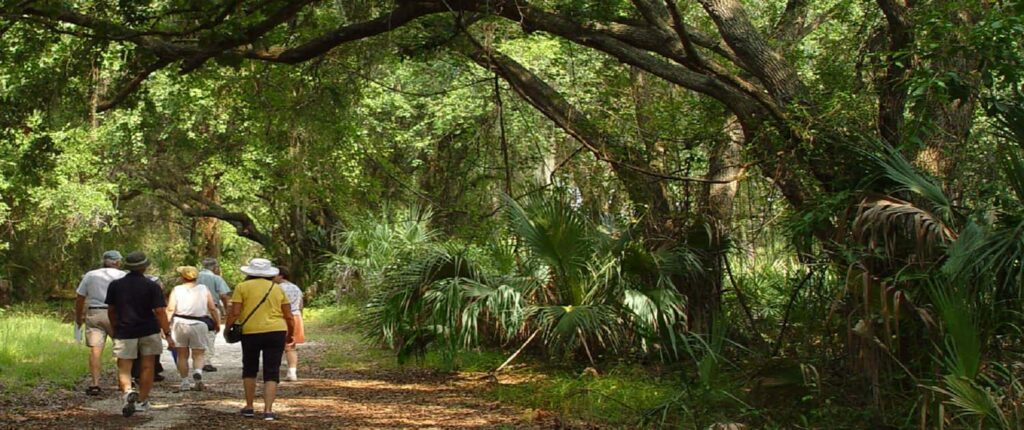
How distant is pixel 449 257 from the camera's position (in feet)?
44.4

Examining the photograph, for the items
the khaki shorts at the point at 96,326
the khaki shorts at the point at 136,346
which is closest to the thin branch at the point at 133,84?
the khaki shorts at the point at 96,326

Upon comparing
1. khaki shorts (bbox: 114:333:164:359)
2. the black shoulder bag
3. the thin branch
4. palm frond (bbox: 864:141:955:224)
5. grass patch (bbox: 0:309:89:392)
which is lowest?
grass patch (bbox: 0:309:89:392)

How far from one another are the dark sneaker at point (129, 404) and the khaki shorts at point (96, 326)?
2012 mm

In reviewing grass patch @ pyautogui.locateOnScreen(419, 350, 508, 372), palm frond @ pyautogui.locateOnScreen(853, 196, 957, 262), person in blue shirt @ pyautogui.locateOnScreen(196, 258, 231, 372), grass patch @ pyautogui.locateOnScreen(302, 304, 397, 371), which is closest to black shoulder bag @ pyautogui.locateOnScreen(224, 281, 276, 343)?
person in blue shirt @ pyautogui.locateOnScreen(196, 258, 231, 372)

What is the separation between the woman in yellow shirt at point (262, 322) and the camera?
32.3ft

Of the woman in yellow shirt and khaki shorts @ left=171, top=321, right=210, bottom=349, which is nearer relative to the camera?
the woman in yellow shirt

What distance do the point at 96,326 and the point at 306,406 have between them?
252 cm

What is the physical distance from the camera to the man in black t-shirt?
34.1 ft

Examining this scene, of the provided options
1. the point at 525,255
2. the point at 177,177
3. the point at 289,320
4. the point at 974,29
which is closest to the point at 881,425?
the point at 974,29

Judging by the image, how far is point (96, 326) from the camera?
1202 centimetres

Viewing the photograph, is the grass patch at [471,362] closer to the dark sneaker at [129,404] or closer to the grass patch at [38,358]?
the grass patch at [38,358]

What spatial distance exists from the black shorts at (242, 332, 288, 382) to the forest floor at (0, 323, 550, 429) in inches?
18.4

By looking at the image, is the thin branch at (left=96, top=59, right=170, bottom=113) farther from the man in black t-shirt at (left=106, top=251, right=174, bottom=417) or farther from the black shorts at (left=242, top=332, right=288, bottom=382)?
the black shorts at (left=242, top=332, right=288, bottom=382)

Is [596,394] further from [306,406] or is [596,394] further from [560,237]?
[306,406]
